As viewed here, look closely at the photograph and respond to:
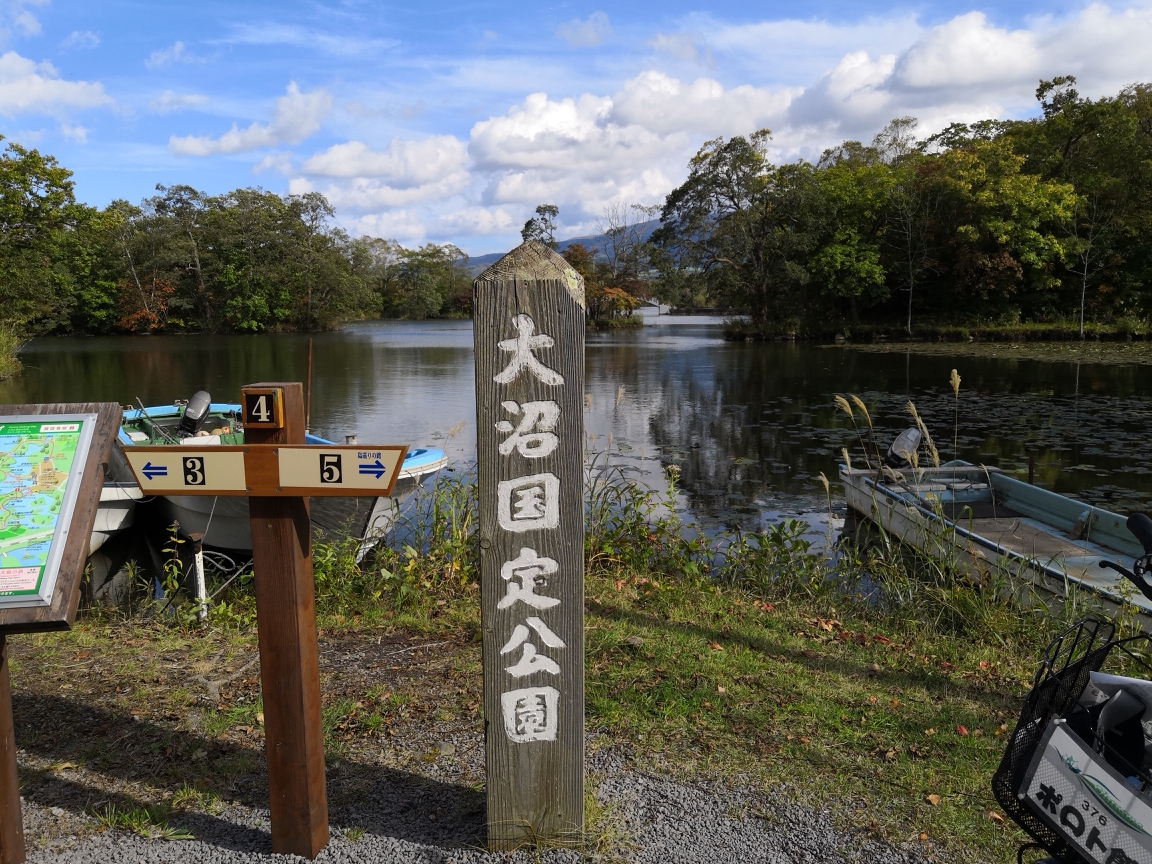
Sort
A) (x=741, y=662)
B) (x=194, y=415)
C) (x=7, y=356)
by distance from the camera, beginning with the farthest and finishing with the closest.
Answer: (x=7, y=356) < (x=194, y=415) < (x=741, y=662)

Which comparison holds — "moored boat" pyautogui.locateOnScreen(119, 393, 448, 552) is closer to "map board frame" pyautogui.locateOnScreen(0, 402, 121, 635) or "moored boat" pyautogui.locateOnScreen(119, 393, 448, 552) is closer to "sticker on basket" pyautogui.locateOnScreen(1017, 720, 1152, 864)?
"map board frame" pyautogui.locateOnScreen(0, 402, 121, 635)

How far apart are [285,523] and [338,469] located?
0.72 ft

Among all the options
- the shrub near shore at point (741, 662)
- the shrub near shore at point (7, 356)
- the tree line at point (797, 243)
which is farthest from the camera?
the tree line at point (797, 243)

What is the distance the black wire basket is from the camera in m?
1.37

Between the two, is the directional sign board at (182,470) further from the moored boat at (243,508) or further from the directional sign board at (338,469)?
the moored boat at (243,508)

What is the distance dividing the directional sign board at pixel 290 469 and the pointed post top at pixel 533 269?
1.67 feet

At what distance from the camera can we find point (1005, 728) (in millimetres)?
3074

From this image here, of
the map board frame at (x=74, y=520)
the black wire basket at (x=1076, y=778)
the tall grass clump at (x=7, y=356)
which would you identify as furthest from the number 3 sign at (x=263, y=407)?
the tall grass clump at (x=7, y=356)

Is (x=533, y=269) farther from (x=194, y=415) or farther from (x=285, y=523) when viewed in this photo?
(x=194, y=415)

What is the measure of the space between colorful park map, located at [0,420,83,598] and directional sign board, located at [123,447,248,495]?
212 mm

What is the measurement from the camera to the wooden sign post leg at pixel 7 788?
79.2 inches

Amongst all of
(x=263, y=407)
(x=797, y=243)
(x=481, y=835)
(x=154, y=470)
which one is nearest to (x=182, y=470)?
(x=154, y=470)

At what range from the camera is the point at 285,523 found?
2080 mm

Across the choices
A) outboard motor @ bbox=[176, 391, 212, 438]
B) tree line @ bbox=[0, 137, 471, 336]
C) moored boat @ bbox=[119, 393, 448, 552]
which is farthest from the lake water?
tree line @ bbox=[0, 137, 471, 336]
